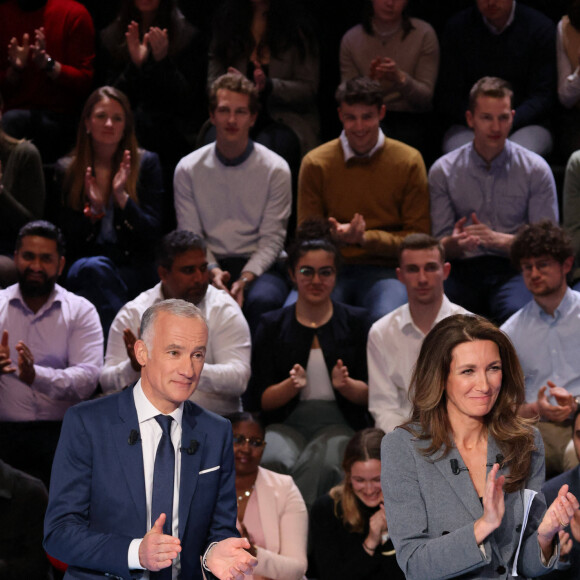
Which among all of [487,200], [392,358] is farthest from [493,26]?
[392,358]

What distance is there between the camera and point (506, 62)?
19.6ft

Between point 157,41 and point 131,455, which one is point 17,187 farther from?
point 131,455

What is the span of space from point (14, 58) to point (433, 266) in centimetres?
269

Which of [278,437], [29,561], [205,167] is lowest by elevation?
[29,561]

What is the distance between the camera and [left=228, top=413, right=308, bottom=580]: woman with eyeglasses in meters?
4.14

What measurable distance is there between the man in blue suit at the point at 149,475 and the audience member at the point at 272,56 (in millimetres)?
3319

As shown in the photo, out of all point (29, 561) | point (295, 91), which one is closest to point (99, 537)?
point (29, 561)

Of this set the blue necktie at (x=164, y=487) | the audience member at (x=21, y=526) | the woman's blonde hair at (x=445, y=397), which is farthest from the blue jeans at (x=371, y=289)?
the blue necktie at (x=164, y=487)

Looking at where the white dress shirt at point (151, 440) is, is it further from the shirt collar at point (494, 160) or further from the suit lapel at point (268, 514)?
the shirt collar at point (494, 160)

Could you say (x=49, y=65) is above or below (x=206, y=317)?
above

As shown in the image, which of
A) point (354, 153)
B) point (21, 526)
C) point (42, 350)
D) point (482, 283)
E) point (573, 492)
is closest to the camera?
point (573, 492)

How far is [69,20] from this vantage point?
609 centimetres

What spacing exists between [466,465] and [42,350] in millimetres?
2668

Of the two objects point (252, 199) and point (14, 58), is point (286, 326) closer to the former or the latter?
point (252, 199)
